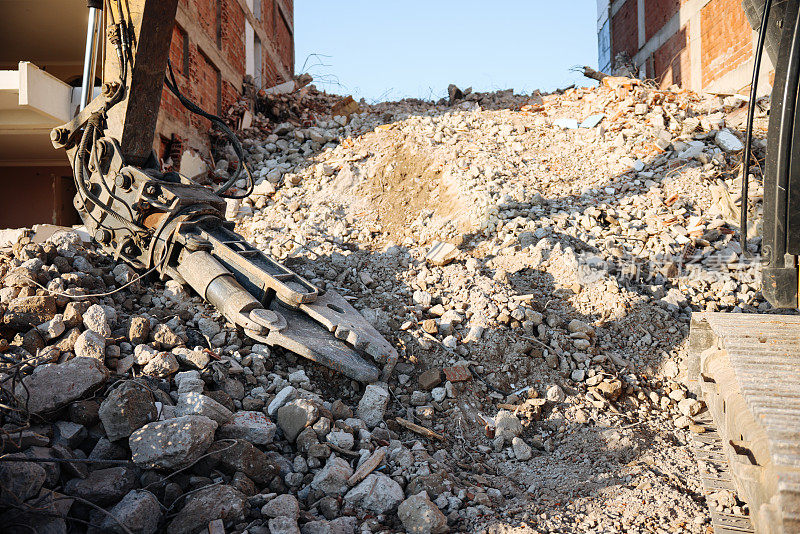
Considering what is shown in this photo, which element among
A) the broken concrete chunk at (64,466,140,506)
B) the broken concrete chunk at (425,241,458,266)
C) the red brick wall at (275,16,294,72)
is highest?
the red brick wall at (275,16,294,72)

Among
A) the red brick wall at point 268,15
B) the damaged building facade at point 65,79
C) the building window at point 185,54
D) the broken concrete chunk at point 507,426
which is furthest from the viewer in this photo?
the red brick wall at point 268,15

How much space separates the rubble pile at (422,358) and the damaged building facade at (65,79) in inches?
72.3

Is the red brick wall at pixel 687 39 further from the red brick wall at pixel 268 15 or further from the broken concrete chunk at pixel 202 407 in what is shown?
the broken concrete chunk at pixel 202 407

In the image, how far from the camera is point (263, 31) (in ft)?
42.8

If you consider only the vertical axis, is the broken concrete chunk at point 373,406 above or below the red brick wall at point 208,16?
below

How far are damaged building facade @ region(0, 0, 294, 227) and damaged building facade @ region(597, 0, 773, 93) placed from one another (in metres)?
8.74

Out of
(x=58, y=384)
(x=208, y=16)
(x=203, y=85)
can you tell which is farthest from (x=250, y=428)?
(x=208, y=16)

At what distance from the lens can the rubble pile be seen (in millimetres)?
2590

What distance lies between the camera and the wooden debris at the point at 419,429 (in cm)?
348

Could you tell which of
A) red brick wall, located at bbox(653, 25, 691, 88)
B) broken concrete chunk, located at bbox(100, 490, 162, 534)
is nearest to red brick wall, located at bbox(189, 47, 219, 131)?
broken concrete chunk, located at bbox(100, 490, 162, 534)

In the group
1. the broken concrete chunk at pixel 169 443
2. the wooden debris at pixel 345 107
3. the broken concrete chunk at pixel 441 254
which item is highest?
the wooden debris at pixel 345 107

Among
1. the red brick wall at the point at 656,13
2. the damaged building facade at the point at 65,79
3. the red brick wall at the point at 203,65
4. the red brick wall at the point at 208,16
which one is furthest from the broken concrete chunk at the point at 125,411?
the red brick wall at the point at 656,13

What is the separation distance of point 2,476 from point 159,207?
268 cm

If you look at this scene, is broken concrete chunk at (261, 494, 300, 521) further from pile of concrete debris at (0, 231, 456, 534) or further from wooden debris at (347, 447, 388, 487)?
wooden debris at (347, 447, 388, 487)
